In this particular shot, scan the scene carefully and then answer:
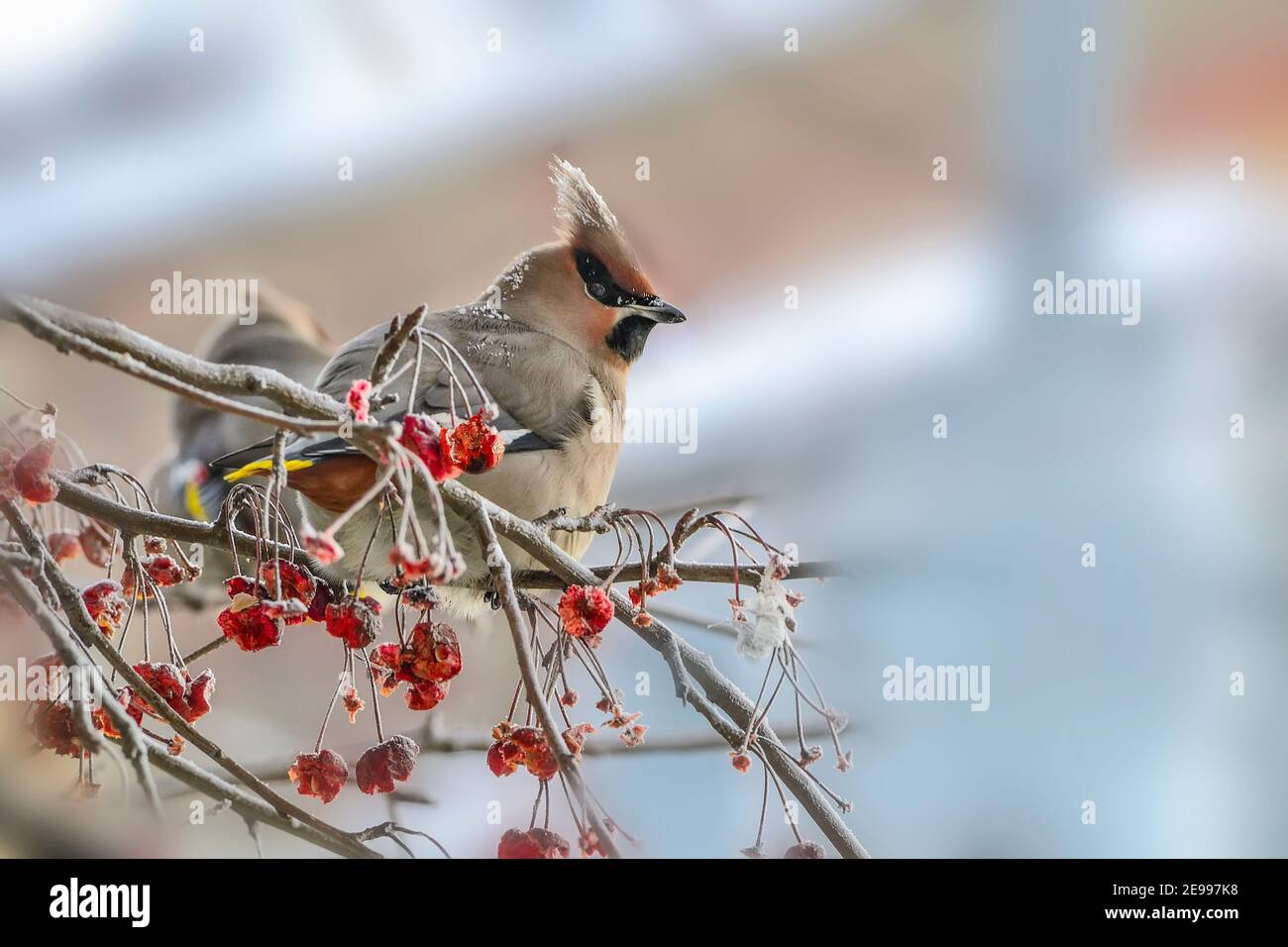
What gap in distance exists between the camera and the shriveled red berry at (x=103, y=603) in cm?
143

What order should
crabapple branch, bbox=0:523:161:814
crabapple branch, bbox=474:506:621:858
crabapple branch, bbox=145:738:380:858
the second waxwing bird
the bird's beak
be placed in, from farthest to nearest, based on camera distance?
the bird's beak
the second waxwing bird
crabapple branch, bbox=145:738:380:858
crabapple branch, bbox=0:523:161:814
crabapple branch, bbox=474:506:621:858

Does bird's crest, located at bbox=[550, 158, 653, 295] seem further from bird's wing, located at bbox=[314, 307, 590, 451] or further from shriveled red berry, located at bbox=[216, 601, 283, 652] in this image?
shriveled red berry, located at bbox=[216, 601, 283, 652]

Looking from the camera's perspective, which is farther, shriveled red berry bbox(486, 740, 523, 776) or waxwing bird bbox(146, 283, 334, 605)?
waxwing bird bbox(146, 283, 334, 605)

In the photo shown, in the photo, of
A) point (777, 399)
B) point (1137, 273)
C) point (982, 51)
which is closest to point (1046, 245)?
point (1137, 273)

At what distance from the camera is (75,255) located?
7.68ft

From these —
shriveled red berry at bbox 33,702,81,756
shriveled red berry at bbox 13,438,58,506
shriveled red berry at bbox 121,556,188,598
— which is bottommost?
shriveled red berry at bbox 33,702,81,756

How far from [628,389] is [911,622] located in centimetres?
65

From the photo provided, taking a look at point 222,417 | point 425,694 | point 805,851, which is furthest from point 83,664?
point 222,417

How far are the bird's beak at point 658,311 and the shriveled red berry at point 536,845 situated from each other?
3.29 feet

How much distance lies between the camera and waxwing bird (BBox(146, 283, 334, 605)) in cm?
227

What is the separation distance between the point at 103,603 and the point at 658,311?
40.0 inches

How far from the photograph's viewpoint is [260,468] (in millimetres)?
1434

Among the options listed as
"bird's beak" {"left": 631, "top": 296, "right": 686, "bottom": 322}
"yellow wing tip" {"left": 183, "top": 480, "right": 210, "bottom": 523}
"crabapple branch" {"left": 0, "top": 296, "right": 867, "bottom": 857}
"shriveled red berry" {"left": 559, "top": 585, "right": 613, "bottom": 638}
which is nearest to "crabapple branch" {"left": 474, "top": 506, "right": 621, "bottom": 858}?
"crabapple branch" {"left": 0, "top": 296, "right": 867, "bottom": 857}

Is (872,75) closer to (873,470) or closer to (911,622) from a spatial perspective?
(873,470)
